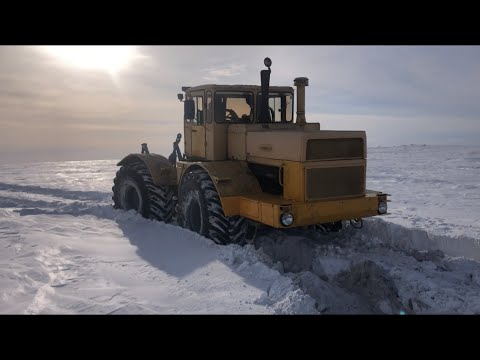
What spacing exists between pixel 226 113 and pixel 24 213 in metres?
5.95

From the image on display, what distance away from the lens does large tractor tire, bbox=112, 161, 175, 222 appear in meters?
8.95

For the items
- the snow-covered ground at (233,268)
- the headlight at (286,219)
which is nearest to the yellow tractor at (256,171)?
the headlight at (286,219)

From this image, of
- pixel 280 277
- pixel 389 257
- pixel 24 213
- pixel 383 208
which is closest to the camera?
pixel 280 277

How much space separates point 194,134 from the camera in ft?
27.5

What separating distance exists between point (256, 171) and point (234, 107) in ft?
4.91

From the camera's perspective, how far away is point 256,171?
7.16m

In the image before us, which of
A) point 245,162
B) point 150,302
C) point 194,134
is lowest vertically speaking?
point 150,302

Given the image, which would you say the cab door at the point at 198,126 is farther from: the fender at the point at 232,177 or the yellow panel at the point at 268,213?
the yellow panel at the point at 268,213

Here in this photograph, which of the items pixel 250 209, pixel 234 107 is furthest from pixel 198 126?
pixel 250 209

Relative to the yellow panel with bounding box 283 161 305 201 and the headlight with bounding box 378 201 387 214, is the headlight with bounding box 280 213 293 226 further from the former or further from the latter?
the headlight with bounding box 378 201 387 214

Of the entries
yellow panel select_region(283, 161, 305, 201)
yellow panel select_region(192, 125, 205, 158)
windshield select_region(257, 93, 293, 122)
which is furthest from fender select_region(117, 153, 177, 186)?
yellow panel select_region(283, 161, 305, 201)

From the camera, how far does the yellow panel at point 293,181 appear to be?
5.95 m
